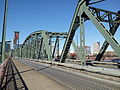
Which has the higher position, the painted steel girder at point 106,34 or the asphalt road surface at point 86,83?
the painted steel girder at point 106,34

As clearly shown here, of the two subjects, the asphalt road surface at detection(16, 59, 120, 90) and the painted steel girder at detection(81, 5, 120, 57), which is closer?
the asphalt road surface at detection(16, 59, 120, 90)

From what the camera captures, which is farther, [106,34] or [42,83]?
[106,34]

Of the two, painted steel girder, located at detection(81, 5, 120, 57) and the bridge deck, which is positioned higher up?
painted steel girder, located at detection(81, 5, 120, 57)

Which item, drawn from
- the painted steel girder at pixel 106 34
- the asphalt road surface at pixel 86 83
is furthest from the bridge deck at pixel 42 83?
the painted steel girder at pixel 106 34

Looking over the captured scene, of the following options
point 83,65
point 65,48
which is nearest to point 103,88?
point 83,65

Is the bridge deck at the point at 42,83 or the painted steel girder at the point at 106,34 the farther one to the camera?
the painted steel girder at the point at 106,34

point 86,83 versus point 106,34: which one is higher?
point 106,34

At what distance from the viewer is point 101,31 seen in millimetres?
12422

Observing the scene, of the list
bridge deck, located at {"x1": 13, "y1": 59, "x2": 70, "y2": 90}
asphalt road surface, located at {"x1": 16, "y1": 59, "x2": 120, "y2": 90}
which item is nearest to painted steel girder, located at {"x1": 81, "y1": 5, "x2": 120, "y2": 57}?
asphalt road surface, located at {"x1": 16, "y1": 59, "x2": 120, "y2": 90}

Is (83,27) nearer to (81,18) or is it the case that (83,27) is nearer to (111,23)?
(81,18)

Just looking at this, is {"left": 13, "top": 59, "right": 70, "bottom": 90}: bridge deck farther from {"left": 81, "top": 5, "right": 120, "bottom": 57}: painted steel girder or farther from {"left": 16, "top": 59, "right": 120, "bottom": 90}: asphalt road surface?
{"left": 81, "top": 5, "right": 120, "bottom": 57}: painted steel girder

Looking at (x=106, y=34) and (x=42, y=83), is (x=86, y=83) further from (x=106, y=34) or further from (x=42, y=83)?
(x=106, y=34)

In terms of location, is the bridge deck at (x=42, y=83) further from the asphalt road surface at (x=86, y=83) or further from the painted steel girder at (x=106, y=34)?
the painted steel girder at (x=106, y=34)

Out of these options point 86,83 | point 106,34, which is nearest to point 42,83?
point 86,83
